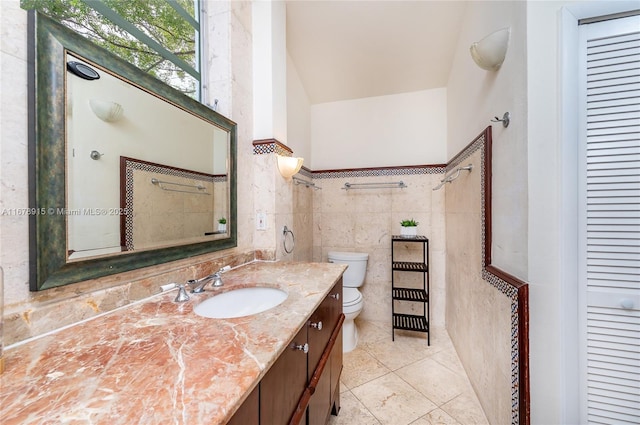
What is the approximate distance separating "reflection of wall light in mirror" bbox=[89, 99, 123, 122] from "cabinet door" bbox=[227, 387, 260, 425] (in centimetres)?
98

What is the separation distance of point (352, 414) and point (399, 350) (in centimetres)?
82

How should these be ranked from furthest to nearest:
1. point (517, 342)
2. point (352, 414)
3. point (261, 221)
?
point (261, 221), point (352, 414), point (517, 342)

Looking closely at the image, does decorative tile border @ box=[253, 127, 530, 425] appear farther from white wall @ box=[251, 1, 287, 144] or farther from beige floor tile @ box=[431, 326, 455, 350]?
beige floor tile @ box=[431, 326, 455, 350]

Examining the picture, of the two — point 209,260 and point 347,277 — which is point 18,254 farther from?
point 347,277

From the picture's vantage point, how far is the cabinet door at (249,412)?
0.49 meters

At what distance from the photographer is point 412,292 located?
244cm

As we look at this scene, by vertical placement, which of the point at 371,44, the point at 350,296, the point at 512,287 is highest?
the point at 371,44

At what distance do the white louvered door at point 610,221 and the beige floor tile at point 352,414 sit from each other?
3.24 feet

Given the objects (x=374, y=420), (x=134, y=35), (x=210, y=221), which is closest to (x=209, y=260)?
(x=210, y=221)

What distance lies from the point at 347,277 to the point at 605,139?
6.49ft

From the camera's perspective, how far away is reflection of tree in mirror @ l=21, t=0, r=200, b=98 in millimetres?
846

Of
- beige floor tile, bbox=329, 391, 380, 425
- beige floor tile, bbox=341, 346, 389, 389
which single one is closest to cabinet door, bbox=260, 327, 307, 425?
beige floor tile, bbox=329, 391, 380, 425

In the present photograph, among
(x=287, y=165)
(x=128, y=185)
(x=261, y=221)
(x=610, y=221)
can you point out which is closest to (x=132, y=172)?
(x=128, y=185)

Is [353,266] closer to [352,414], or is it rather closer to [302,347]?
[352,414]
